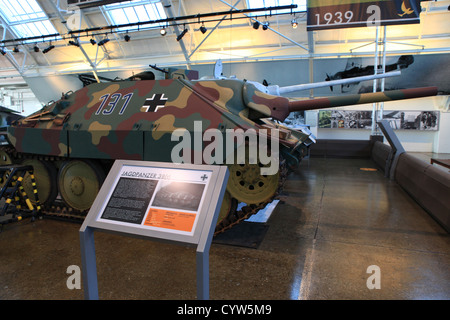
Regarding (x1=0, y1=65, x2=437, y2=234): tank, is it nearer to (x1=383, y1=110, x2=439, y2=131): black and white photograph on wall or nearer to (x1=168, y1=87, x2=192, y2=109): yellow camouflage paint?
(x1=168, y1=87, x2=192, y2=109): yellow camouflage paint

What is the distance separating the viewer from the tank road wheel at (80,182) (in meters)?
5.71

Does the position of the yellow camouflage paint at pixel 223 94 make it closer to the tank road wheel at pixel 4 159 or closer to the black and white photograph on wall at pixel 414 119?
the tank road wheel at pixel 4 159

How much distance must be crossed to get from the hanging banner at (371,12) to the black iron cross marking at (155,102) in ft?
19.4

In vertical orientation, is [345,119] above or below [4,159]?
above

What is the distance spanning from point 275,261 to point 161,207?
93.0 inches

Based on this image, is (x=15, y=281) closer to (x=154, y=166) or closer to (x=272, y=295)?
(x=154, y=166)

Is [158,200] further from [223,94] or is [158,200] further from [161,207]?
[223,94]

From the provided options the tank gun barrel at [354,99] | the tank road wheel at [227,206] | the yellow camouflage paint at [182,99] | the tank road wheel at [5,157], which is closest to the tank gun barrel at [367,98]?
the tank gun barrel at [354,99]

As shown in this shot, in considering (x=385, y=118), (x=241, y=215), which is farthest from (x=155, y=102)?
(x=385, y=118)

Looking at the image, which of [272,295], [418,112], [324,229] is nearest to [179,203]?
[272,295]

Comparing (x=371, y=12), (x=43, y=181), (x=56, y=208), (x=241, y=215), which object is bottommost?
(x=56, y=208)

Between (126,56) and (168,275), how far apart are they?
18.1 m

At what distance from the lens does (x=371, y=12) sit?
847cm
